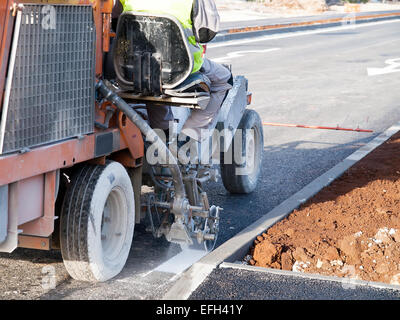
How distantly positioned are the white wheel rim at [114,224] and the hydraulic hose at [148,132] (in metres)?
0.41

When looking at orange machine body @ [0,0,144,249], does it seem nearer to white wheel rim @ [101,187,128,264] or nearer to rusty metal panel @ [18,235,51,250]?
rusty metal panel @ [18,235,51,250]

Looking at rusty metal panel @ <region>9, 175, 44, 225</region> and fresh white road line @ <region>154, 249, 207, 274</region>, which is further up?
rusty metal panel @ <region>9, 175, 44, 225</region>

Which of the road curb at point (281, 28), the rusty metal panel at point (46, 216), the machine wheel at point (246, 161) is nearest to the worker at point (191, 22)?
the rusty metal panel at point (46, 216)

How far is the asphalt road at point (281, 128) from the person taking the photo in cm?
495

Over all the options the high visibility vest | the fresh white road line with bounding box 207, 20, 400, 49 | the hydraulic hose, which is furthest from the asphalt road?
the high visibility vest

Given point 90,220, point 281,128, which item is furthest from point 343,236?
point 281,128

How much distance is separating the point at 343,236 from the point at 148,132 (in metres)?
1.99

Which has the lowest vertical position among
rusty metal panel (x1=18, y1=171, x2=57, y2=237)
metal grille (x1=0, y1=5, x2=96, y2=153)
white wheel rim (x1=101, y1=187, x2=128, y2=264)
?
white wheel rim (x1=101, y1=187, x2=128, y2=264)

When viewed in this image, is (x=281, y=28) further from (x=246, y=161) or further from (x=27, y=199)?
(x=27, y=199)

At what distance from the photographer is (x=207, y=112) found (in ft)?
19.2

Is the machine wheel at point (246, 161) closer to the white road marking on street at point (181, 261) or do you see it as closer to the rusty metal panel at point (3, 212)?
the white road marking on street at point (181, 261)

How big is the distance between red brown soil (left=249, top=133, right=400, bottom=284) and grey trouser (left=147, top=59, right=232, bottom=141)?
104cm

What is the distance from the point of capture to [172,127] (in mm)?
5605

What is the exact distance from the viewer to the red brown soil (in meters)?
5.37
